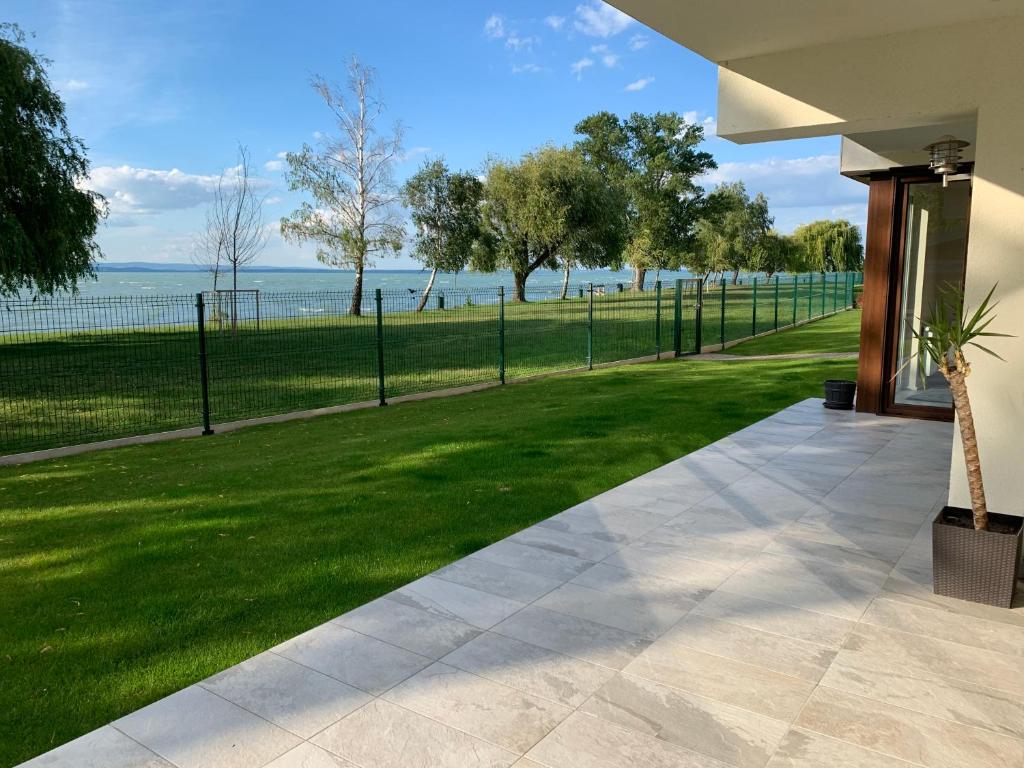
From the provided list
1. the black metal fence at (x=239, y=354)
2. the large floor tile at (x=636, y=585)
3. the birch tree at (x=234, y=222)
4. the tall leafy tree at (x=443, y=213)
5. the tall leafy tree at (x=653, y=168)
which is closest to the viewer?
the large floor tile at (x=636, y=585)

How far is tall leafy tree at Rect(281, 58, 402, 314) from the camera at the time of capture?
Result: 31.3 m

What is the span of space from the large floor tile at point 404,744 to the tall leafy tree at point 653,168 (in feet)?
147

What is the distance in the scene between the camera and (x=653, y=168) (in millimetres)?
45781

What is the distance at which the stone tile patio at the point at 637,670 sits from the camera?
7.70 feet

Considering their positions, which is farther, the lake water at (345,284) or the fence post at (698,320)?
the lake water at (345,284)

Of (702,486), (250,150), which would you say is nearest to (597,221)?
(250,150)

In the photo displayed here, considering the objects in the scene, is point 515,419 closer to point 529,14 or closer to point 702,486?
point 702,486

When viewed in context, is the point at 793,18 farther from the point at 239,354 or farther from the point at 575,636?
the point at 239,354

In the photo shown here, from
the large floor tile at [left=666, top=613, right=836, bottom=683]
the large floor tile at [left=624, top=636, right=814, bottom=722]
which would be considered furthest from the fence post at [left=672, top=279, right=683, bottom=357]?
the large floor tile at [left=624, top=636, right=814, bottom=722]

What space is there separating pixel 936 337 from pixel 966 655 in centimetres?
149

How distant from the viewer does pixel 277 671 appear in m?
2.85

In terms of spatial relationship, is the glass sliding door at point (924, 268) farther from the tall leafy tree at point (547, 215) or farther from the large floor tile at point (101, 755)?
the tall leafy tree at point (547, 215)

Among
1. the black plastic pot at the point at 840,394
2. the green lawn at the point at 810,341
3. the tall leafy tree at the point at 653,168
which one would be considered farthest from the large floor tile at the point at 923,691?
the tall leafy tree at the point at 653,168

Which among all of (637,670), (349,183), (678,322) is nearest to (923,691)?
(637,670)
